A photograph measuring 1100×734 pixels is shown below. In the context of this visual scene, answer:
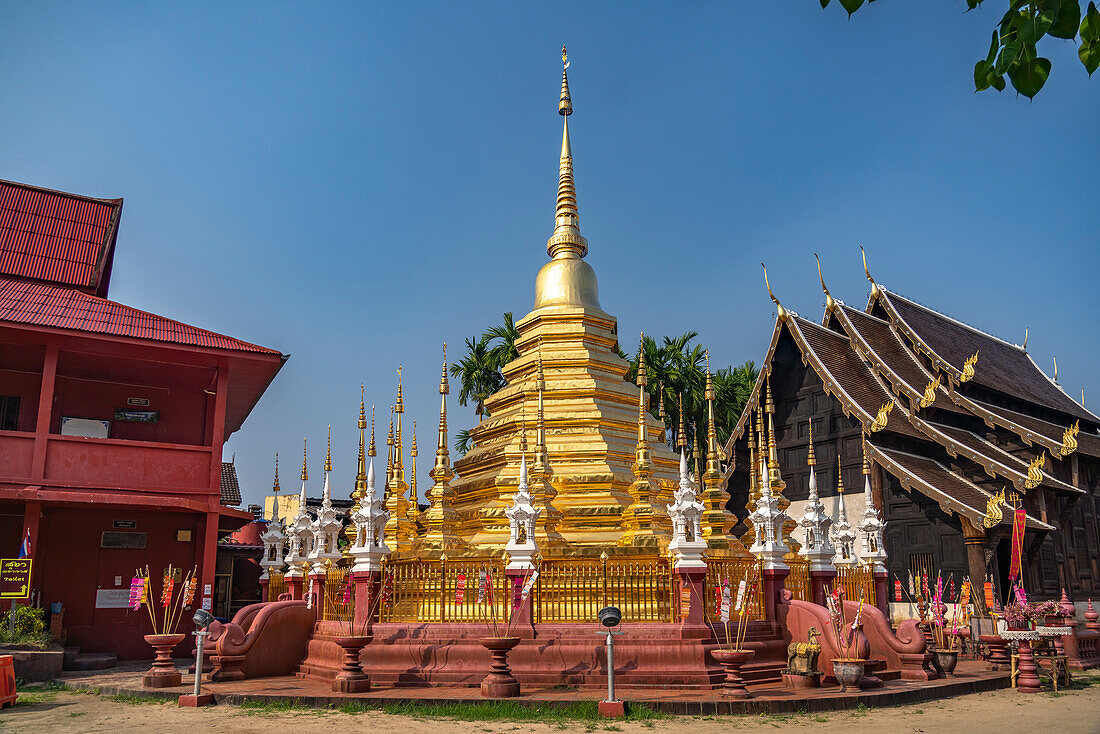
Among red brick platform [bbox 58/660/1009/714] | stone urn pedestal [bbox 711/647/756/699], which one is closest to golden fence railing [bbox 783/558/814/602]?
red brick platform [bbox 58/660/1009/714]

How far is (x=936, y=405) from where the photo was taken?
27047 mm

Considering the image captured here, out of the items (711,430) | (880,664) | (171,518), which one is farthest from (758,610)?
(171,518)

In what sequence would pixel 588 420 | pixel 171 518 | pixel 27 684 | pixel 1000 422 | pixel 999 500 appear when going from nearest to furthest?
1. pixel 27 684
2. pixel 588 420
3. pixel 171 518
4. pixel 999 500
5. pixel 1000 422

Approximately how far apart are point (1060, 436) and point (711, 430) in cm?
1897

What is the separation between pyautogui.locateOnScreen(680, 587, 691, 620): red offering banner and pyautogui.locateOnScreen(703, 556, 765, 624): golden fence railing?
30 centimetres

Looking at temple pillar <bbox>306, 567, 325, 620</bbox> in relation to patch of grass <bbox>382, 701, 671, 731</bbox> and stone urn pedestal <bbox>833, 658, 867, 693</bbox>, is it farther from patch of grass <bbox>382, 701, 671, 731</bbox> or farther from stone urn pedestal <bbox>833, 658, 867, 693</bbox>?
stone urn pedestal <bbox>833, 658, 867, 693</bbox>

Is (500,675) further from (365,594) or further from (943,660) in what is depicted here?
(943,660)

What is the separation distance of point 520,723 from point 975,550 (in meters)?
17.0

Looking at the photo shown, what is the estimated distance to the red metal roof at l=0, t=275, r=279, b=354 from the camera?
62.5ft

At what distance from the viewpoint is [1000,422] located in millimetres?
26719

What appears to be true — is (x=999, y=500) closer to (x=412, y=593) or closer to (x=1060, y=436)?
(x=1060, y=436)

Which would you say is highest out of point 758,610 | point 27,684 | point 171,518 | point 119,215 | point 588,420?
point 119,215

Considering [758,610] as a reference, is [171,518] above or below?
above

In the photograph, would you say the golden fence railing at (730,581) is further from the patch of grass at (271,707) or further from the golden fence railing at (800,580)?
the patch of grass at (271,707)
